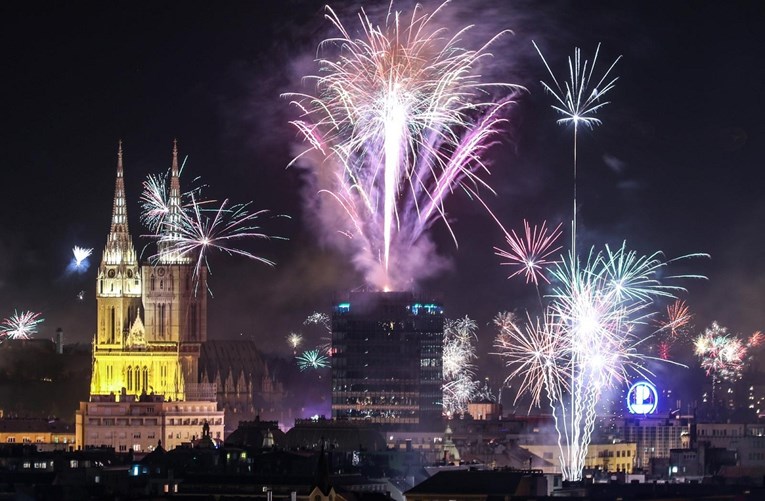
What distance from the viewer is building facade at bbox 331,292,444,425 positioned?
180 m

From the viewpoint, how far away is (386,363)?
180750 millimetres

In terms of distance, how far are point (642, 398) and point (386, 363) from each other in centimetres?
1878

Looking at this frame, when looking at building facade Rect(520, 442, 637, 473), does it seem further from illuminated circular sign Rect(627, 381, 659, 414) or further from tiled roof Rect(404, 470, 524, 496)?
tiled roof Rect(404, 470, 524, 496)

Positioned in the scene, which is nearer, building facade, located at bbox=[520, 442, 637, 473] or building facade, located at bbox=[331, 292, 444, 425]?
building facade, located at bbox=[520, 442, 637, 473]

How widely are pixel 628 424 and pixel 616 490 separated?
76.7m

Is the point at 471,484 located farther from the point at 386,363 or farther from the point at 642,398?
the point at 642,398

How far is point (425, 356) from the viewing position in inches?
7082

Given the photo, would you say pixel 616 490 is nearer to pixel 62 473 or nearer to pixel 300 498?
pixel 300 498

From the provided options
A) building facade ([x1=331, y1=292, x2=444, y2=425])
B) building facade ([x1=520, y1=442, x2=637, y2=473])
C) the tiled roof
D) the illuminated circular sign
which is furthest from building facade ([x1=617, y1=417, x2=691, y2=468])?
the tiled roof

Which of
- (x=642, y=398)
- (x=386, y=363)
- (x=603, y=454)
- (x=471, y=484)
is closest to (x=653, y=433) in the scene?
(x=642, y=398)

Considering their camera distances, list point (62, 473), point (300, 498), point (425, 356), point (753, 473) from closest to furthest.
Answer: point (300, 498) → point (62, 473) → point (753, 473) → point (425, 356)

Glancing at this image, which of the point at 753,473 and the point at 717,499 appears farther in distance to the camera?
the point at 753,473

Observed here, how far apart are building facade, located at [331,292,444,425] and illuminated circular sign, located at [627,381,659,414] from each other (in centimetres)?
1400

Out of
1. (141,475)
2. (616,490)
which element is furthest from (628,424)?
(616,490)
